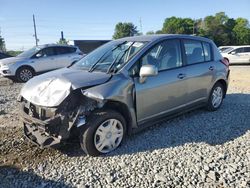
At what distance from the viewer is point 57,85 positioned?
4.16 meters

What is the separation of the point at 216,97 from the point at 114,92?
121 inches

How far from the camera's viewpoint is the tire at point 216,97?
20.2ft

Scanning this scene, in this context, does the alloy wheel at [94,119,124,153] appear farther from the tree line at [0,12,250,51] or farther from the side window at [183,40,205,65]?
the tree line at [0,12,250,51]

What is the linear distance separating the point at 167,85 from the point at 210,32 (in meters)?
59.7

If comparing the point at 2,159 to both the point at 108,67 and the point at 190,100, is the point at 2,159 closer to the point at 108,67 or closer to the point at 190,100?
the point at 108,67

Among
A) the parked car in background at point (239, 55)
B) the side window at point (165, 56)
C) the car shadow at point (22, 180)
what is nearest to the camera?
the car shadow at point (22, 180)

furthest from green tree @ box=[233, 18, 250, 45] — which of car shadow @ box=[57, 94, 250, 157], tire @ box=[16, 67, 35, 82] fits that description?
car shadow @ box=[57, 94, 250, 157]

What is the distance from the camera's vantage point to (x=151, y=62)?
4785mm

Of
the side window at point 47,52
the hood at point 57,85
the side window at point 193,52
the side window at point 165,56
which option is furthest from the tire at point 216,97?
the side window at point 47,52

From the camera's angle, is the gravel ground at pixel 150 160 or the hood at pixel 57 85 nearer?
the gravel ground at pixel 150 160

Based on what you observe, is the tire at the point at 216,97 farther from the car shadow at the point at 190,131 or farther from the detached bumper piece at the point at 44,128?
the detached bumper piece at the point at 44,128

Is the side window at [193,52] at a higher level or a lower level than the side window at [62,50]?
higher

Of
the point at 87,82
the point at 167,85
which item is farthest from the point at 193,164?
the point at 87,82

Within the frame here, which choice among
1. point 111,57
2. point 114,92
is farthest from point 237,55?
point 114,92
